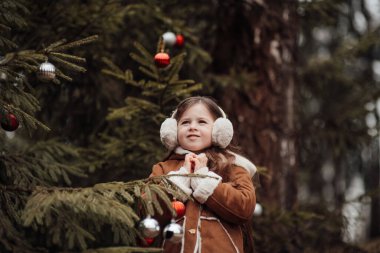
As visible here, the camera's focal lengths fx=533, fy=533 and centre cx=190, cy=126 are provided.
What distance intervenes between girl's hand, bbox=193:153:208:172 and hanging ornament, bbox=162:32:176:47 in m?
1.45

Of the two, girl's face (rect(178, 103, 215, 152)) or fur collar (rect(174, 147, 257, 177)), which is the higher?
girl's face (rect(178, 103, 215, 152))

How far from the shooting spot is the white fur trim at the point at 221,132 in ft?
12.0

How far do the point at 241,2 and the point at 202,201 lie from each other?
11.1 feet

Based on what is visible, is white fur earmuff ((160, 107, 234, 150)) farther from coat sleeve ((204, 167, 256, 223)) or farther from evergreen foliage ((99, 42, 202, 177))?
evergreen foliage ((99, 42, 202, 177))

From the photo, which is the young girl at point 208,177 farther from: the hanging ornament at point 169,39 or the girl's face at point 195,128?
the hanging ornament at point 169,39

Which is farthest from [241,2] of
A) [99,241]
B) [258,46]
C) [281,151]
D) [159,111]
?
[99,241]

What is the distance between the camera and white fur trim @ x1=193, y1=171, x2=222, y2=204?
3332 mm

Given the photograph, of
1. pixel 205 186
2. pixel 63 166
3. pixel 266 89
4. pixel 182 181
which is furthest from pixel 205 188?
pixel 266 89

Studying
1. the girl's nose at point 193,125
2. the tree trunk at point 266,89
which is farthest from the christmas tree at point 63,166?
the tree trunk at point 266,89

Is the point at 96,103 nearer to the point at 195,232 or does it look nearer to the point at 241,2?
the point at 241,2

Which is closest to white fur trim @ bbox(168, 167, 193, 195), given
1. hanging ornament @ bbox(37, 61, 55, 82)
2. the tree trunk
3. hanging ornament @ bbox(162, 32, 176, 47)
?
hanging ornament @ bbox(37, 61, 55, 82)

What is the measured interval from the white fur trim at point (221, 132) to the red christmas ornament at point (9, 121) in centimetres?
130

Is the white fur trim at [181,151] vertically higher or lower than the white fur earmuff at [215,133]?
lower

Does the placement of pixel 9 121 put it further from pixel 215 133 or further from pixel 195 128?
pixel 215 133
